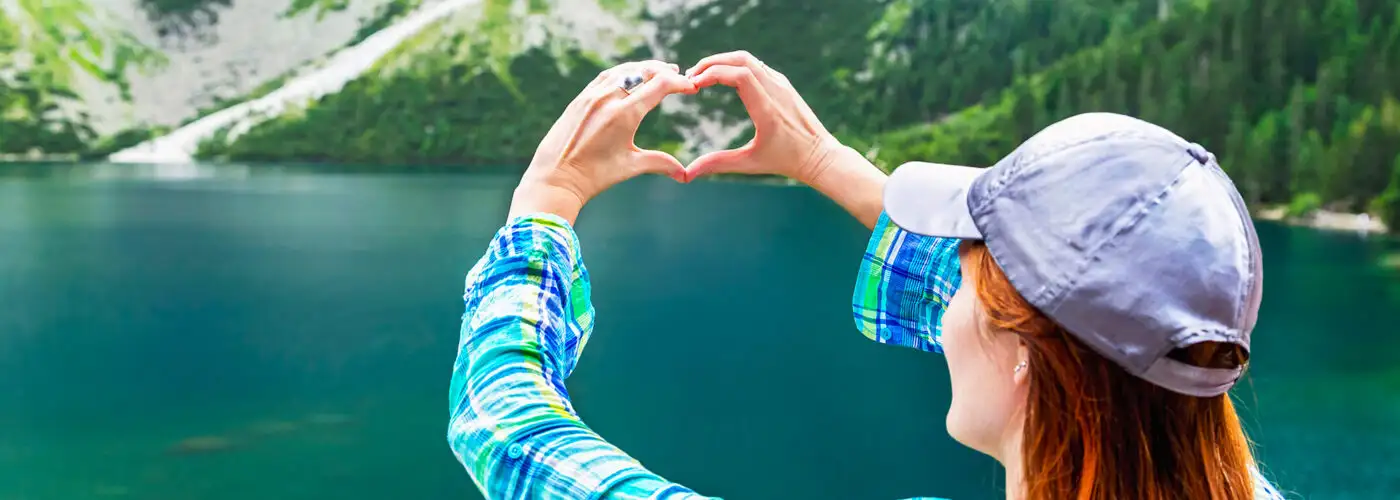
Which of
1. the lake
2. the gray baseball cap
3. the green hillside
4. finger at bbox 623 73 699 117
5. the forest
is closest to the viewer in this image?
the gray baseball cap

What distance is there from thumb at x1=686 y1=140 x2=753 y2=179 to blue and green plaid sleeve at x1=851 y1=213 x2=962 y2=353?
0.07 metres

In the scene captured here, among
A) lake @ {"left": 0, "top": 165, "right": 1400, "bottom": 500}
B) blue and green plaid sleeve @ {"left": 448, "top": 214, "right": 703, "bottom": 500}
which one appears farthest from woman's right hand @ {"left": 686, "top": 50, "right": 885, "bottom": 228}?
lake @ {"left": 0, "top": 165, "right": 1400, "bottom": 500}

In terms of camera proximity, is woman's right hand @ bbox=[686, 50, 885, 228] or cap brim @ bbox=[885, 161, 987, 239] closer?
cap brim @ bbox=[885, 161, 987, 239]

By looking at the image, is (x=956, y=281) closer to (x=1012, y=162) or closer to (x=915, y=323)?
(x=915, y=323)

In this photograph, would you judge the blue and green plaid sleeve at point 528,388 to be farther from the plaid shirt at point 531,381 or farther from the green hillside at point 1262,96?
the green hillside at point 1262,96

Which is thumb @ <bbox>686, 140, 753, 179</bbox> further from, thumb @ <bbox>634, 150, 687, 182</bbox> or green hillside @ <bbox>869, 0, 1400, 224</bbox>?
green hillside @ <bbox>869, 0, 1400, 224</bbox>

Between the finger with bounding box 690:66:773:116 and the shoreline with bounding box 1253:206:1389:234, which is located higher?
the finger with bounding box 690:66:773:116

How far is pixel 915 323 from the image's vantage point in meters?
0.57

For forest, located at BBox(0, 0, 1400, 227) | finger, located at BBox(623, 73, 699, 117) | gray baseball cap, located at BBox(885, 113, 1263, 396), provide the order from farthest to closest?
forest, located at BBox(0, 0, 1400, 227), finger, located at BBox(623, 73, 699, 117), gray baseball cap, located at BBox(885, 113, 1263, 396)

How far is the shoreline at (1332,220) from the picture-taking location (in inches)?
623

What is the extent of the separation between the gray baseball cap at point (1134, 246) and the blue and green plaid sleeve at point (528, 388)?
0.44ft

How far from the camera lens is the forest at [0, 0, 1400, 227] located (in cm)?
2108

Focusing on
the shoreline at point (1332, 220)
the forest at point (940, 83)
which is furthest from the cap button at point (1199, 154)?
the shoreline at point (1332, 220)

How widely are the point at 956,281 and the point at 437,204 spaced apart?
2169 cm
